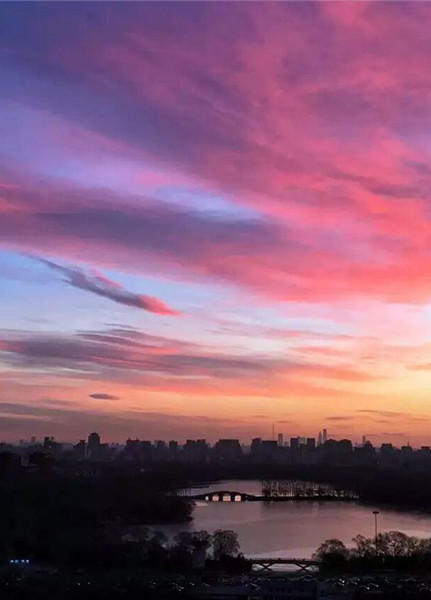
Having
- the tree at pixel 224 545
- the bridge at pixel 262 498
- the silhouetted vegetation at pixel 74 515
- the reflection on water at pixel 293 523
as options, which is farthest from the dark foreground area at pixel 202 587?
the bridge at pixel 262 498

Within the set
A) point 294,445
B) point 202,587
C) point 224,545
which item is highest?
point 294,445

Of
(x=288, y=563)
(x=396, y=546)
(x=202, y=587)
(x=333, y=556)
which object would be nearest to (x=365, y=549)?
(x=396, y=546)

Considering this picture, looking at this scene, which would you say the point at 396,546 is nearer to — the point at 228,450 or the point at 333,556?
the point at 333,556

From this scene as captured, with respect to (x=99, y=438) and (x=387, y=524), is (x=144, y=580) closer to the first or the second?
(x=387, y=524)

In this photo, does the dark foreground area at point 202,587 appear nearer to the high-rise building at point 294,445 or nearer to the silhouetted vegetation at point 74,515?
the silhouetted vegetation at point 74,515

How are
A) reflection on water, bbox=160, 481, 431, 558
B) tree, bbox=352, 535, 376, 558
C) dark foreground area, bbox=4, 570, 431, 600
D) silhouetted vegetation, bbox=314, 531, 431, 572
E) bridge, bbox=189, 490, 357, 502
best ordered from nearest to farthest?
dark foreground area, bbox=4, 570, 431, 600, silhouetted vegetation, bbox=314, 531, 431, 572, tree, bbox=352, 535, 376, 558, reflection on water, bbox=160, 481, 431, 558, bridge, bbox=189, 490, 357, 502

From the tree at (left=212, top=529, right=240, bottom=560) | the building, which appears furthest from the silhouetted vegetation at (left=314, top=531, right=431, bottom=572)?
the building

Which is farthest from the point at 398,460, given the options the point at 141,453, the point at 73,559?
the point at 73,559

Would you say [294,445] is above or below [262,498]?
above

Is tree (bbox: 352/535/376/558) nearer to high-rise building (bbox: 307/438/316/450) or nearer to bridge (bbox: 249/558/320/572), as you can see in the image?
bridge (bbox: 249/558/320/572)
